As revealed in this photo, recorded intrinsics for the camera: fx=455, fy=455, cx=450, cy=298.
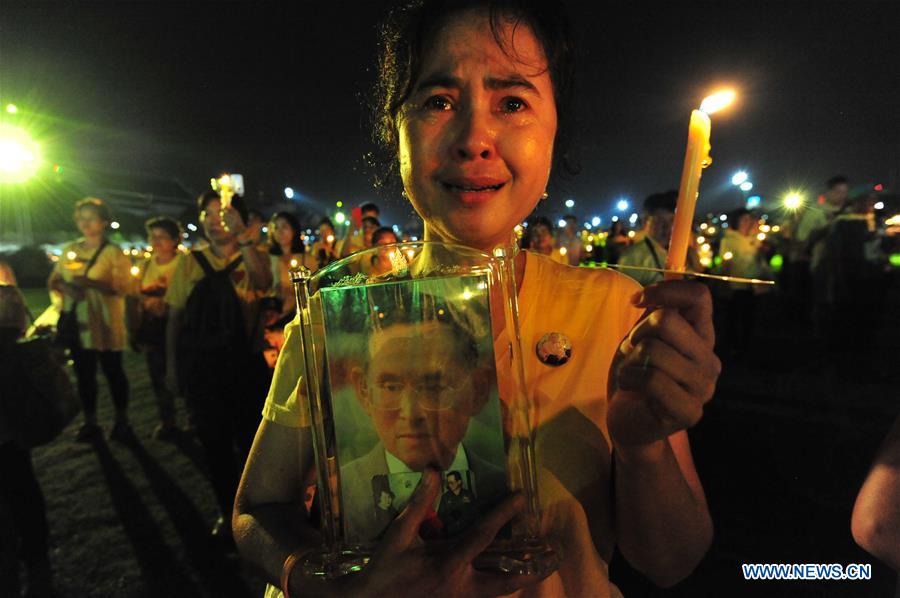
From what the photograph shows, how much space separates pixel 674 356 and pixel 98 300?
20.3 feet

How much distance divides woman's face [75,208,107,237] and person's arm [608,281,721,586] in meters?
6.21

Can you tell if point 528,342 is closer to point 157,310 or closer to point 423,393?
point 423,393

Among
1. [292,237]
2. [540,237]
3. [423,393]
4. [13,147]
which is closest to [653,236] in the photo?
[540,237]

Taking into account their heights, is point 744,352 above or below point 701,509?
below

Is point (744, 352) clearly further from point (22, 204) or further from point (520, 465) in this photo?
point (22, 204)

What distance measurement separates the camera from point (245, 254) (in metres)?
3.55

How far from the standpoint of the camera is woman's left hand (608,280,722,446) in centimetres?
76

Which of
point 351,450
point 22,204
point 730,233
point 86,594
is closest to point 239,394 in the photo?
point 86,594

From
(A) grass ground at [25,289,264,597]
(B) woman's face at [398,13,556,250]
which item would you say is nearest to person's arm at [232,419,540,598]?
(B) woman's face at [398,13,556,250]

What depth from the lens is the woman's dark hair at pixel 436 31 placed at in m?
1.13

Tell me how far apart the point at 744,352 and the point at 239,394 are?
26.4 feet

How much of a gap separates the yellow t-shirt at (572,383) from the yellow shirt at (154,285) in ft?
15.9

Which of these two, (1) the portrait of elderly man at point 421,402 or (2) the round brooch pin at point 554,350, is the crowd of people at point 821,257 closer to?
(2) the round brooch pin at point 554,350

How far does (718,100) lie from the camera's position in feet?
3.47
